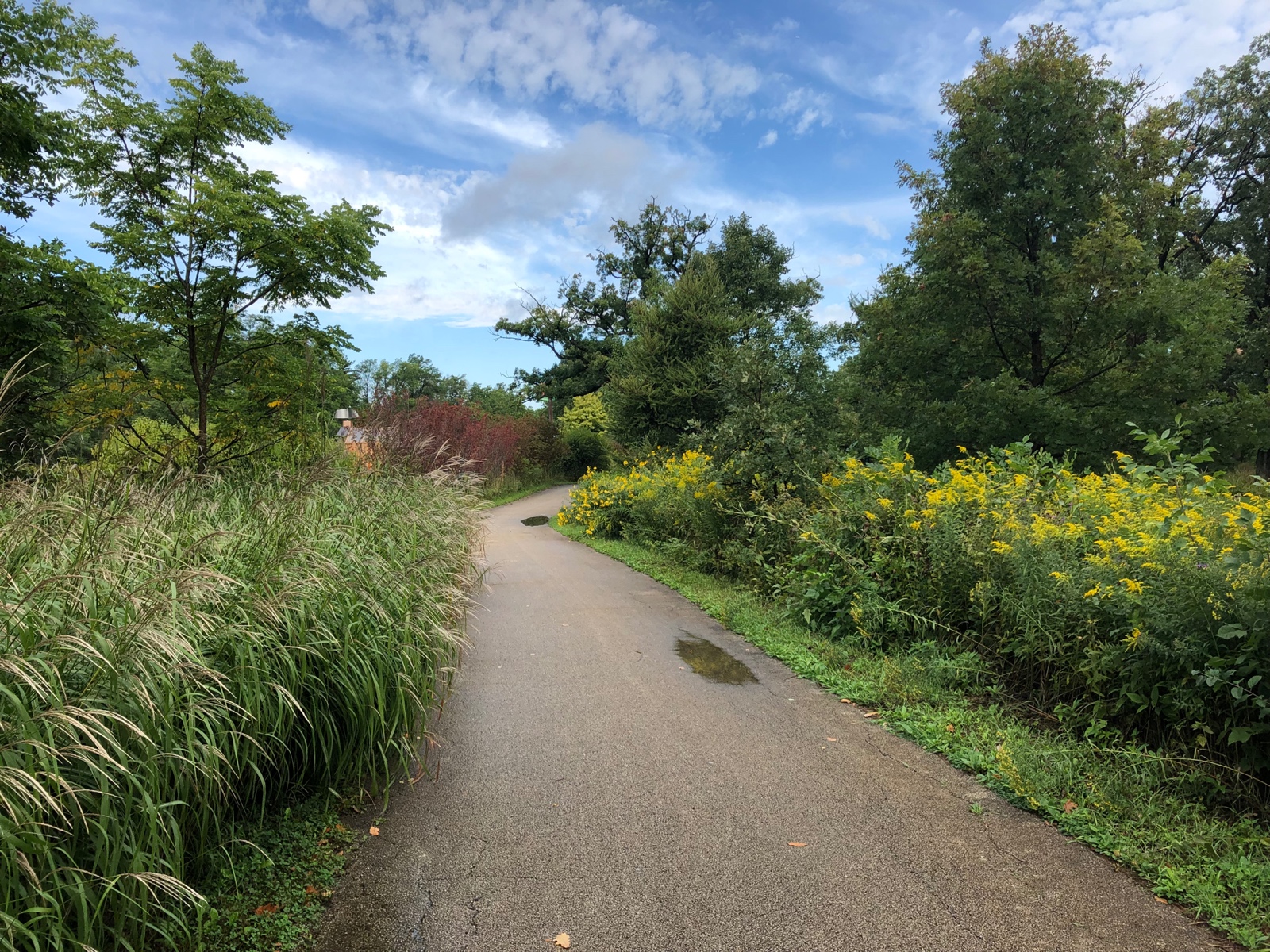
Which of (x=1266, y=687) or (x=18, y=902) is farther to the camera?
(x=1266, y=687)

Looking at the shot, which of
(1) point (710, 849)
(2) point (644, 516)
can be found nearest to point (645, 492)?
(2) point (644, 516)

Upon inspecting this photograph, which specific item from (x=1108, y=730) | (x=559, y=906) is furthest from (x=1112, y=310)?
(x=559, y=906)

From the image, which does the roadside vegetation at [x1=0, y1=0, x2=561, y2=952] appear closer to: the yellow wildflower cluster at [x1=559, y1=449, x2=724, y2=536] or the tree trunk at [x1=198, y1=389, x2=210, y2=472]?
the tree trunk at [x1=198, y1=389, x2=210, y2=472]

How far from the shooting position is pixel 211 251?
7754 mm

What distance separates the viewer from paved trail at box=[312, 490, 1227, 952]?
93.4 inches

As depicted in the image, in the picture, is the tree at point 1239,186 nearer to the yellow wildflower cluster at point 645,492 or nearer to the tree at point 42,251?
the yellow wildflower cluster at point 645,492

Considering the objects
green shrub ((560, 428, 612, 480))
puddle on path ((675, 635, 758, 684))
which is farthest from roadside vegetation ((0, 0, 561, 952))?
green shrub ((560, 428, 612, 480))

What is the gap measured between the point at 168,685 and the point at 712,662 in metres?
4.15

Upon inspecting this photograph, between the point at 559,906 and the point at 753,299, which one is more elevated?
the point at 753,299

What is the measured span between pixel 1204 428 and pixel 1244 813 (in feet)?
39.6

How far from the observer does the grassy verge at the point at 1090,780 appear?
2539mm

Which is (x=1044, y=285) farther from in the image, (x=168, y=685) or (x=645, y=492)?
(x=168, y=685)

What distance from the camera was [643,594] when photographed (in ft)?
27.9

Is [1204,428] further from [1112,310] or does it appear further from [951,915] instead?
[951,915]
